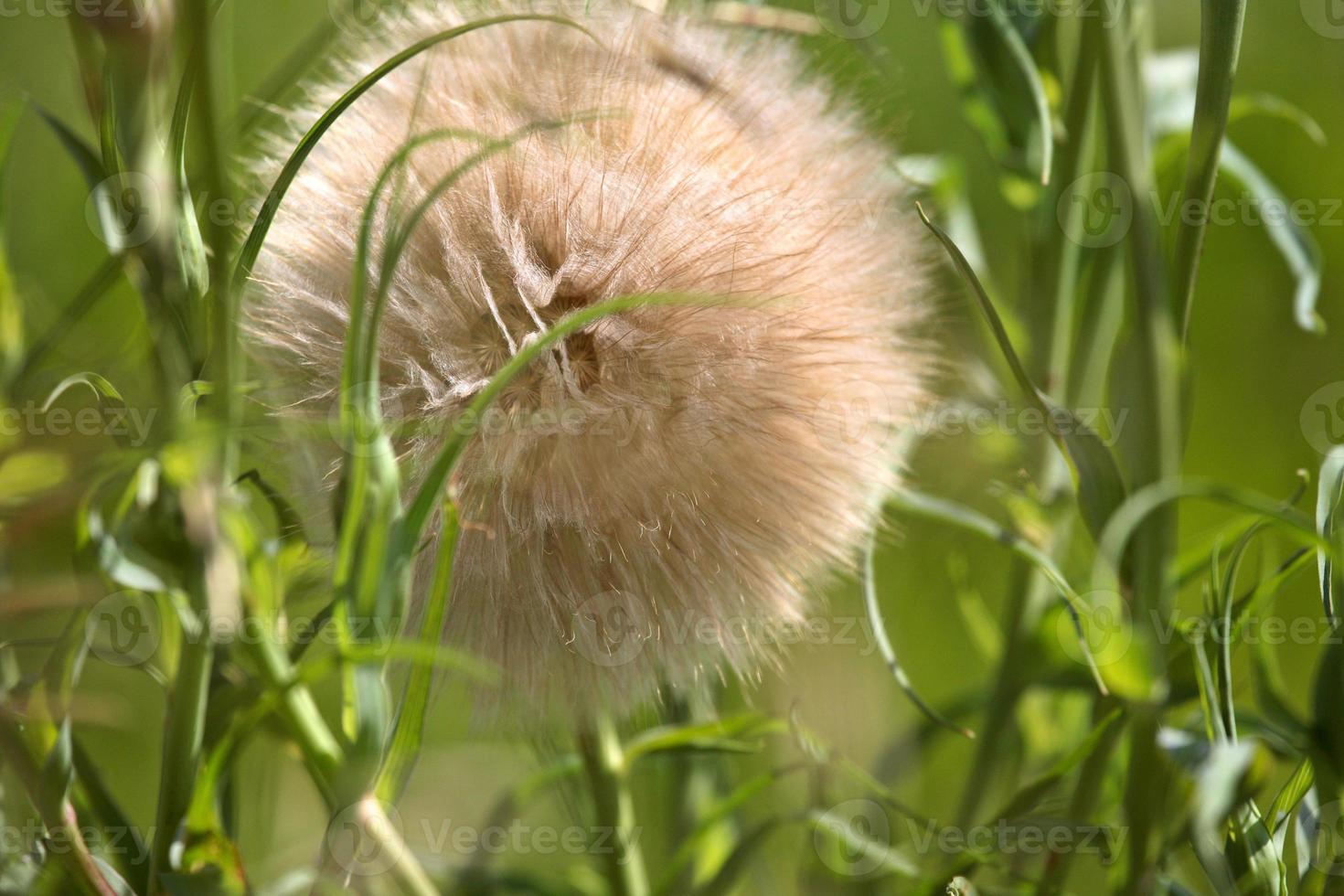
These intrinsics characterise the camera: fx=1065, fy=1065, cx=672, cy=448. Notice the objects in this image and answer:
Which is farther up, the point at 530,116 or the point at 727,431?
the point at 530,116

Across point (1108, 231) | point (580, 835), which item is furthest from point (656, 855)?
point (1108, 231)

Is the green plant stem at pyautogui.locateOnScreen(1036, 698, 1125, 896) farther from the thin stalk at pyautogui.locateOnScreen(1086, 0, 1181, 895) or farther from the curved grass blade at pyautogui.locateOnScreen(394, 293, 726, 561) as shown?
the curved grass blade at pyautogui.locateOnScreen(394, 293, 726, 561)

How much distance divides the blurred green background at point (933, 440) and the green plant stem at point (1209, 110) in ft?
0.78

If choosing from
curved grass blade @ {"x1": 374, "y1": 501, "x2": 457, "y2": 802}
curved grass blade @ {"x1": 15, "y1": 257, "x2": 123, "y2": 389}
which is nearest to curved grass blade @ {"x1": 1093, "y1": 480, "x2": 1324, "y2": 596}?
curved grass blade @ {"x1": 374, "y1": 501, "x2": 457, "y2": 802}

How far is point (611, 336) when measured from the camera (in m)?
0.50

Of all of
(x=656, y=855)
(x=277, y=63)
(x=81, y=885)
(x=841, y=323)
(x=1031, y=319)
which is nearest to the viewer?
(x=81, y=885)

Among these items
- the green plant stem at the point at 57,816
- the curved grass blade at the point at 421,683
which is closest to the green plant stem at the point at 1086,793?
the curved grass blade at the point at 421,683

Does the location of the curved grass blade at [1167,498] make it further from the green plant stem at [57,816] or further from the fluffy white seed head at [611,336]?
the green plant stem at [57,816]

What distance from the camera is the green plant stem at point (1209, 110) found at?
0.44m

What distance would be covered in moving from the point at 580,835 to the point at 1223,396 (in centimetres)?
84

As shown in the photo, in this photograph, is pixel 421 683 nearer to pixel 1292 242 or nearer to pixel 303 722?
pixel 303 722

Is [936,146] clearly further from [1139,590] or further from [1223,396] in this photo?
[1139,590]

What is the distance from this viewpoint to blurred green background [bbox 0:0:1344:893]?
0.78 metres

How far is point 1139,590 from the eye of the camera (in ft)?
1.62
